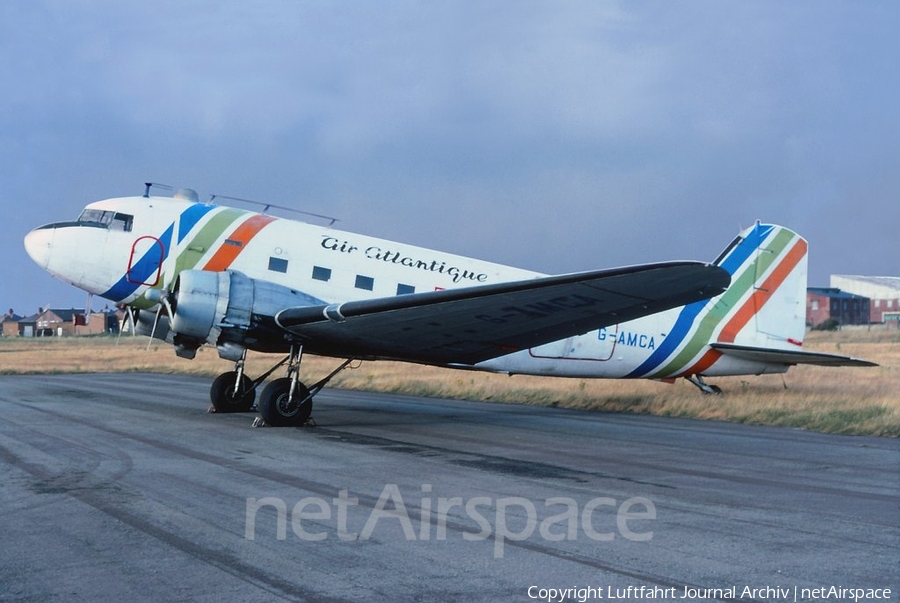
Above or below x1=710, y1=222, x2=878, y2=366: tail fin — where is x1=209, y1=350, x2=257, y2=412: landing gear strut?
below

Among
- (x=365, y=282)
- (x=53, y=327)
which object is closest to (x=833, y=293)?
(x=53, y=327)

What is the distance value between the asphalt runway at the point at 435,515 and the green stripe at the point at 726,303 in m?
3.93

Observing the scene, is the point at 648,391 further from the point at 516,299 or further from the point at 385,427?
the point at 516,299

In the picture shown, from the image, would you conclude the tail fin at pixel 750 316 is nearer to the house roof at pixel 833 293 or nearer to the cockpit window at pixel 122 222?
the cockpit window at pixel 122 222

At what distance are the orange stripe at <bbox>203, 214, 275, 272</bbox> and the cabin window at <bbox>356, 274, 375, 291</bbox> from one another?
1.97m

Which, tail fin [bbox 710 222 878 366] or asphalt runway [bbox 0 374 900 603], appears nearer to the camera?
asphalt runway [bbox 0 374 900 603]

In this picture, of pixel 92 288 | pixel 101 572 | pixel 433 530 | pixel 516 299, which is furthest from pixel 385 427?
pixel 101 572

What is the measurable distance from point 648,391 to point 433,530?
16.5m

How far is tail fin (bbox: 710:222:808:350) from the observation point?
18.7 m

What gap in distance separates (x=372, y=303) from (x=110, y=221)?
5709mm

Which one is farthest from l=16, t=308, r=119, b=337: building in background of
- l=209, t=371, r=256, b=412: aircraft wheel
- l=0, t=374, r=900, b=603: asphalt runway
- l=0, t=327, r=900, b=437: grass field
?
l=0, t=374, r=900, b=603: asphalt runway

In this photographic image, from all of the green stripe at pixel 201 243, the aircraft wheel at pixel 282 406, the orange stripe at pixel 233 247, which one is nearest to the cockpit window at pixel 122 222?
the green stripe at pixel 201 243

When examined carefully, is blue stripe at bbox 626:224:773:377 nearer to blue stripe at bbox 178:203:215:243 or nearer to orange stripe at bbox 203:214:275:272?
orange stripe at bbox 203:214:275:272

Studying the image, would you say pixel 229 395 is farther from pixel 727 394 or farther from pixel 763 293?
pixel 763 293
